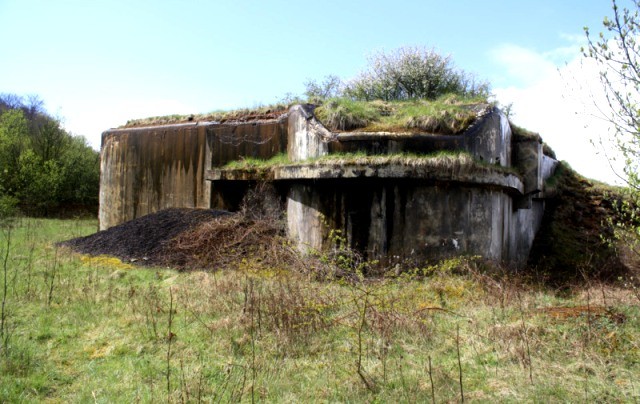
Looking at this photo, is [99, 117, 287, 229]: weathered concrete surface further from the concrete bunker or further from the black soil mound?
the black soil mound

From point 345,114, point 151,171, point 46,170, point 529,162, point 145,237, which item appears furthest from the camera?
point 46,170

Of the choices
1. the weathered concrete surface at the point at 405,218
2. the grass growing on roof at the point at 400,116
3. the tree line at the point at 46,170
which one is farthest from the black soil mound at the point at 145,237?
the tree line at the point at 46,170

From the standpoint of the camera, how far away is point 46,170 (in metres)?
22.4

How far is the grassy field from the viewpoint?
366 centimetres

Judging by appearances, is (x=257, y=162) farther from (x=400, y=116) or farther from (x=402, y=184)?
(x=402, y=184)

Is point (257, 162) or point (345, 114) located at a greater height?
point (345, 114)

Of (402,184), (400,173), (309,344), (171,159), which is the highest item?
(171,159)

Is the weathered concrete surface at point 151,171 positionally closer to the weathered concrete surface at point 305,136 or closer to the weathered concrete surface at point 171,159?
the weathered concrete surface at point 171,159

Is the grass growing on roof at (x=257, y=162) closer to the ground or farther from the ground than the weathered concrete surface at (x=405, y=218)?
farther from the ground

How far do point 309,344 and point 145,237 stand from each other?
5616mm

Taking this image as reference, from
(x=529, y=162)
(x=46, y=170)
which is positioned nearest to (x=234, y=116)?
(x=529, y=162)

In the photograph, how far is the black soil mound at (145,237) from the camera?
8633 mm

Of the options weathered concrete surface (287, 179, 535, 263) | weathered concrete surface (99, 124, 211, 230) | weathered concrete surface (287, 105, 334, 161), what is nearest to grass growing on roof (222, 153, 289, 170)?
weathered concrete surface (287, 105, 334, 161)

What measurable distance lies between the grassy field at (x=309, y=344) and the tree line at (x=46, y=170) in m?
17.8
